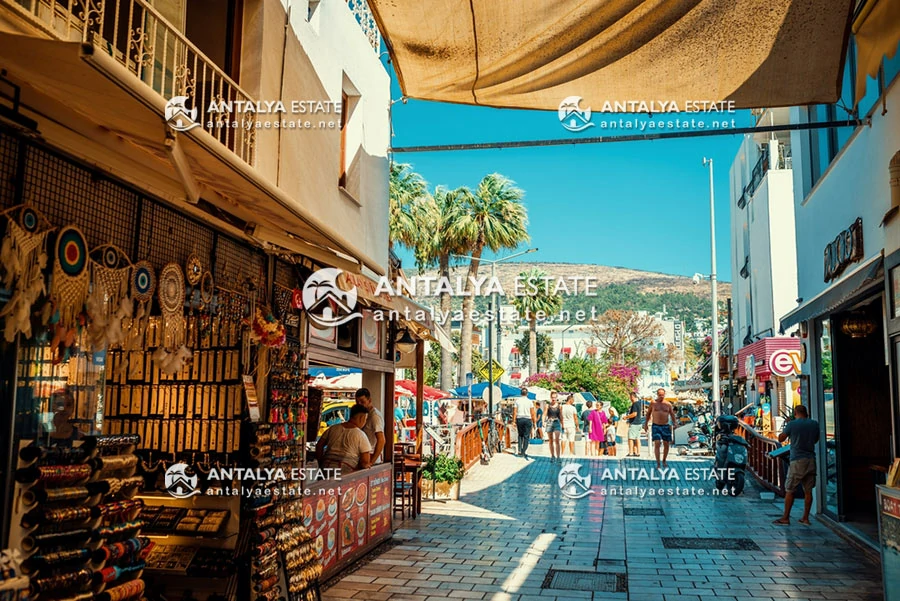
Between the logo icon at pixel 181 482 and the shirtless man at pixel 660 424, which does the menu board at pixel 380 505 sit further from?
the shirtless man at pixel 660 424

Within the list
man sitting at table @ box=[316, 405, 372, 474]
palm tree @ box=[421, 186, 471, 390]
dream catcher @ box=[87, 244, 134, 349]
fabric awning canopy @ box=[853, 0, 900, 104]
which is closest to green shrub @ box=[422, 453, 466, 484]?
man sitting at table @ box=[316, 405, 372, 474]

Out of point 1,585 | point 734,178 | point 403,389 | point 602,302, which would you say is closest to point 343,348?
point 1,585

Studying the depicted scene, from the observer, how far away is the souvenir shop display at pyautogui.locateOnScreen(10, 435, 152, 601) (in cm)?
406

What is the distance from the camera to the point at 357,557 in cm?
877

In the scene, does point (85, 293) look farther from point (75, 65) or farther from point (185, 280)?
point (75, 65)

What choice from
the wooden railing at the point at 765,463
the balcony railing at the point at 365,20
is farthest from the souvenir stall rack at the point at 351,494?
the wooden railing at the point at 765,463

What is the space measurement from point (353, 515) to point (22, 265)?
569cm

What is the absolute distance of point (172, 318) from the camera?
5645 mm

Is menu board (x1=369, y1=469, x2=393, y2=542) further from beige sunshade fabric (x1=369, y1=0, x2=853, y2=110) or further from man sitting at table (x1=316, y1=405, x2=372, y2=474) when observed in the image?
beige sunshade fabric (x1=369, y1=0, x2=853, y2=110)

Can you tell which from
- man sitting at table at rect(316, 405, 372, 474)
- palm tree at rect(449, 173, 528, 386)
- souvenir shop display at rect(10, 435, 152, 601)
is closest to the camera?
souvenir shop display at rect(10, 435, 152, 601)

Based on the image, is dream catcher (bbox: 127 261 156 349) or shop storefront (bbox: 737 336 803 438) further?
shop storefront (bbox: 737 336 803 438)

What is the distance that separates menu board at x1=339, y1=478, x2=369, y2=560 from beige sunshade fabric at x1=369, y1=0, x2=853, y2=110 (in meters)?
4.54

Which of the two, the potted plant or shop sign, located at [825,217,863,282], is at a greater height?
shop sign, located at [825,217,863,282]

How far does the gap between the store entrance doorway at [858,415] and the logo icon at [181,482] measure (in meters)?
8.89
